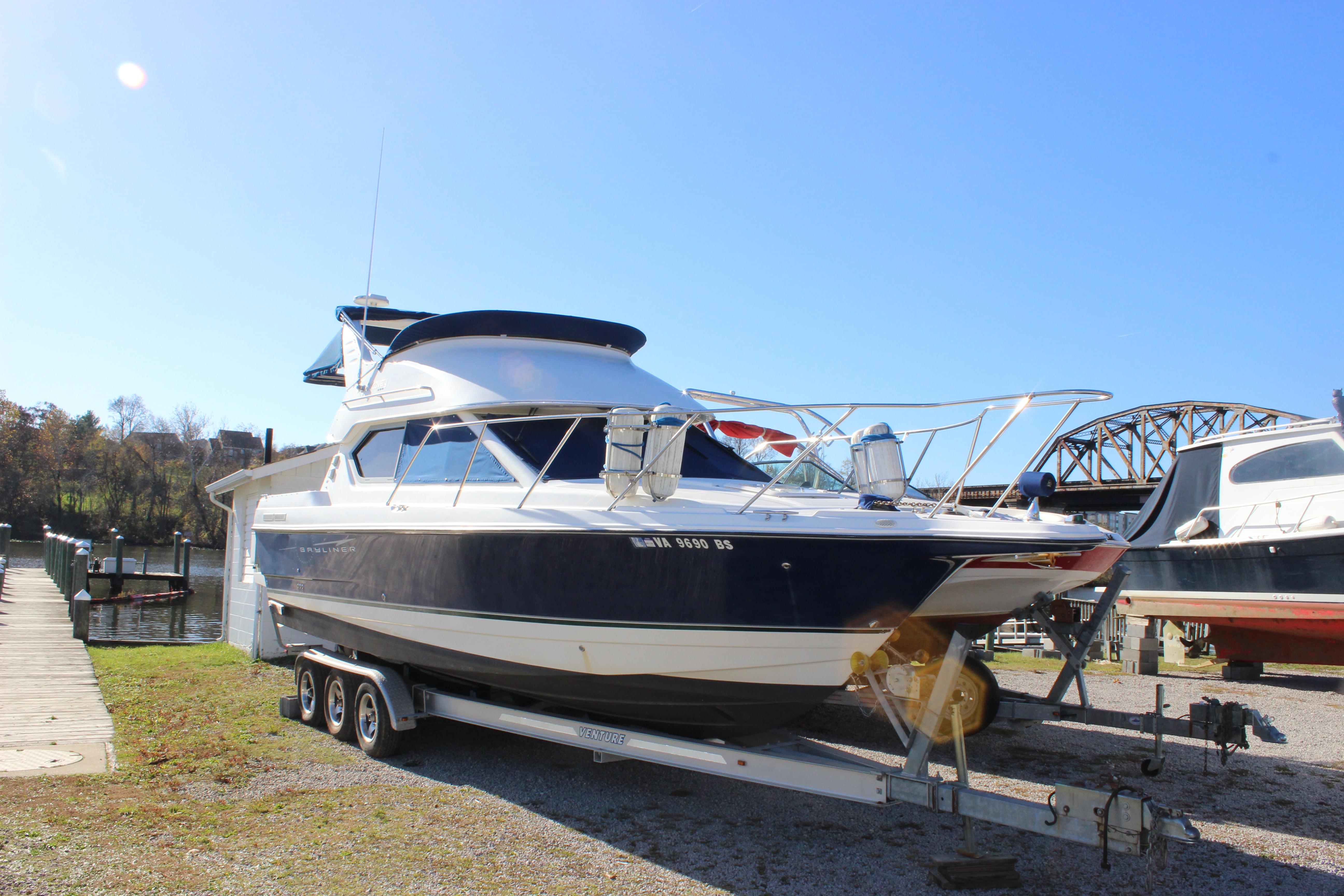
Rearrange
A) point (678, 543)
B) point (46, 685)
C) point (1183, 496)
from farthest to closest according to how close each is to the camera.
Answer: point (1183, 496)
point (46, 685)
point (678, 543)

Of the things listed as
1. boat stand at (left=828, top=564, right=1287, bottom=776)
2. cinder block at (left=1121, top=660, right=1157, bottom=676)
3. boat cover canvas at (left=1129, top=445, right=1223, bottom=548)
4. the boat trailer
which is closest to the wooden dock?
the boat trailer

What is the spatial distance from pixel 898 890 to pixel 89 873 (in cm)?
357

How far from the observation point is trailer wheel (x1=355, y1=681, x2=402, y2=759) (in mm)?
5762

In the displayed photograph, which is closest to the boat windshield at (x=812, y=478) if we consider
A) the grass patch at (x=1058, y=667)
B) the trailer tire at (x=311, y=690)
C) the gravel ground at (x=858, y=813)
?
the gravel ground at (x=858, y=813)

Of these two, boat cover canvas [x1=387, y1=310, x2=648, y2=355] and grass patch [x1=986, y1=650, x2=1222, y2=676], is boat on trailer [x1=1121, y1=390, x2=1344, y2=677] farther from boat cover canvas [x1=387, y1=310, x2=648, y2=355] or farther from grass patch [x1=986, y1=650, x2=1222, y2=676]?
boat cover canvas [x1=387, y1=310, x2=648, y2=355]

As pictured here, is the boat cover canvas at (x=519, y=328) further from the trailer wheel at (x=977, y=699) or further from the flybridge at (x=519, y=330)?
the trailer wheel at (x=977, y=699)

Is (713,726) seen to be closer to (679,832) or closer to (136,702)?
(679,832)

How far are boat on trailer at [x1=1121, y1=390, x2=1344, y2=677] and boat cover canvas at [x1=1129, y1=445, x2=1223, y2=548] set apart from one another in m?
0.02

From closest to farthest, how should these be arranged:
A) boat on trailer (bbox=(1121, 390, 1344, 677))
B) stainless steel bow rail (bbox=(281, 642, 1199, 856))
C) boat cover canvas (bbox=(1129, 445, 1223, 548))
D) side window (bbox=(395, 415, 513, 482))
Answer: stainless steel bow rail (bbox=(281, 642, 1199, 856)) → side window (bbox=(395, 415, 513, 482)) → boat on trailer (bbox=(1121, 390, 1344, 677)) → boat cover canvas (bbox=(1129, 445, 1223, 548))

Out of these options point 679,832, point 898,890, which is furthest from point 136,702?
point 898,890

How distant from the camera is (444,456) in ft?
18.7

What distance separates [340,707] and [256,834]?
90.3 inches

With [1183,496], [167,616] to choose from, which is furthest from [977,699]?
[167,616]

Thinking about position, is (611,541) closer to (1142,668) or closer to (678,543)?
(678,543)
